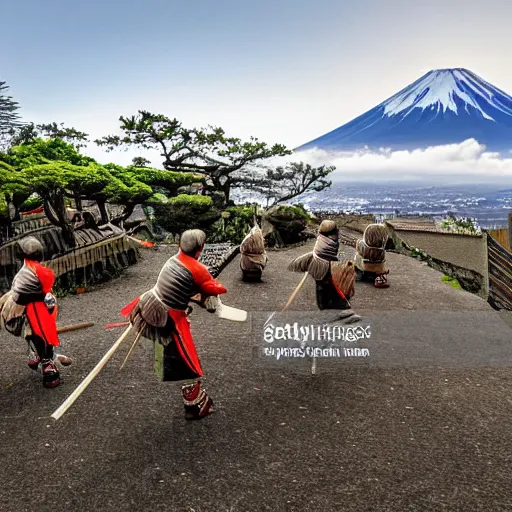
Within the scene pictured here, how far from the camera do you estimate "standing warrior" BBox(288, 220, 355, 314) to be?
546 centimetres

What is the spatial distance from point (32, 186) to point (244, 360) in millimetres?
6439

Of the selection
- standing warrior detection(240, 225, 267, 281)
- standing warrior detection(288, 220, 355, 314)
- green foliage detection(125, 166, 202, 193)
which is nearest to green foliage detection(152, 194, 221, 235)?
green foliage detection(125, 166, 202, 193)

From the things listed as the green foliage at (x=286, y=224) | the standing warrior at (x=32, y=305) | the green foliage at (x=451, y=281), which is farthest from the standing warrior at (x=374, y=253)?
the standing warrior at (x=32, y=305)

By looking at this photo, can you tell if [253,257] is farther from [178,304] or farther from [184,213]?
[184,213]

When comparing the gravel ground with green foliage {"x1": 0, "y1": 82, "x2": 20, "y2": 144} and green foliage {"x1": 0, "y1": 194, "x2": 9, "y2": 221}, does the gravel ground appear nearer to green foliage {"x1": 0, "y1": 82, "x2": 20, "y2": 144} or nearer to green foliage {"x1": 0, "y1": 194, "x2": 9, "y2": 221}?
green foliage {"x1": 0, "y1": 194, "x2": 9, "y2": 221}

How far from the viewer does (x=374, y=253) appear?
932cm

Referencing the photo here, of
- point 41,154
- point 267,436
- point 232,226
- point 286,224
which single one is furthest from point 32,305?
point 232,226

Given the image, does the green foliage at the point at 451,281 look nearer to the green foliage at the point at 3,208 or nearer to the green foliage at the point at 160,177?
the green foliage at the point at 3,208

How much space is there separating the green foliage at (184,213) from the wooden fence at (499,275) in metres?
10.0

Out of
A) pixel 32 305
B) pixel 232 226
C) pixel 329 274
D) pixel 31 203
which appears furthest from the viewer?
pixel 232 226

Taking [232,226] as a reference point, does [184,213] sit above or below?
above

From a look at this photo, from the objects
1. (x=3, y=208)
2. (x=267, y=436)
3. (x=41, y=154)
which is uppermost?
(x=41, y=154)

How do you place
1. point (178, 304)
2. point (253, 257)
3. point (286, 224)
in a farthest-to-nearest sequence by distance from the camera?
point (286, 224)
point (253, 257)
point (178, 304)

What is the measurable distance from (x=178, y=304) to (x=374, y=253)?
6.14 m
